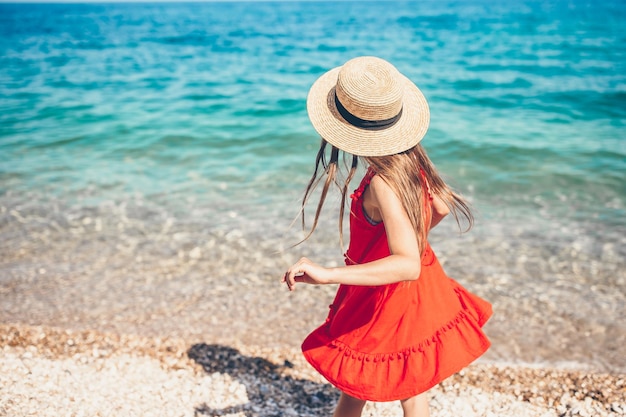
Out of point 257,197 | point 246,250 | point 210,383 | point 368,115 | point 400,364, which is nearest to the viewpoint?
point 368,115

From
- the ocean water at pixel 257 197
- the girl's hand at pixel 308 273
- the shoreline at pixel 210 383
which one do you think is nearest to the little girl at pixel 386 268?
the girl's hand at pixel 308 273

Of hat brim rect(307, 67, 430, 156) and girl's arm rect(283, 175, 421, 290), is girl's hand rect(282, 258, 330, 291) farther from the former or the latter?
hat brim rect(307, 67, 430, 156)

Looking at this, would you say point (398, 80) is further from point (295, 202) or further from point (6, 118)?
point (6, 118)

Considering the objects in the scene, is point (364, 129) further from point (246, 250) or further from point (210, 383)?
point (246, 250)

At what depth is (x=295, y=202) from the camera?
7.16 metres

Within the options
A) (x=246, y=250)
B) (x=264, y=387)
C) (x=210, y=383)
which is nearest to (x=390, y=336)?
(x=264, y=387)

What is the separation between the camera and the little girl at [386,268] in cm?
195

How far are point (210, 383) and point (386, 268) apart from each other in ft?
7.05

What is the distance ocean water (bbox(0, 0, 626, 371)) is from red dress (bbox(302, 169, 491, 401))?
6.73 ft

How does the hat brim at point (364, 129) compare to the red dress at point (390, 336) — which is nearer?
the hat brim at point (364, 129)

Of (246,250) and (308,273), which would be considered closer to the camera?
(308,273)

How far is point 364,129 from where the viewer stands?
2.03 metres

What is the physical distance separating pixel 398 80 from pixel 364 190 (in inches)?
17.0

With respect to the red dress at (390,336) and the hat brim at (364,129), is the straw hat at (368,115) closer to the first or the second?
the hat brim at (364,129)
